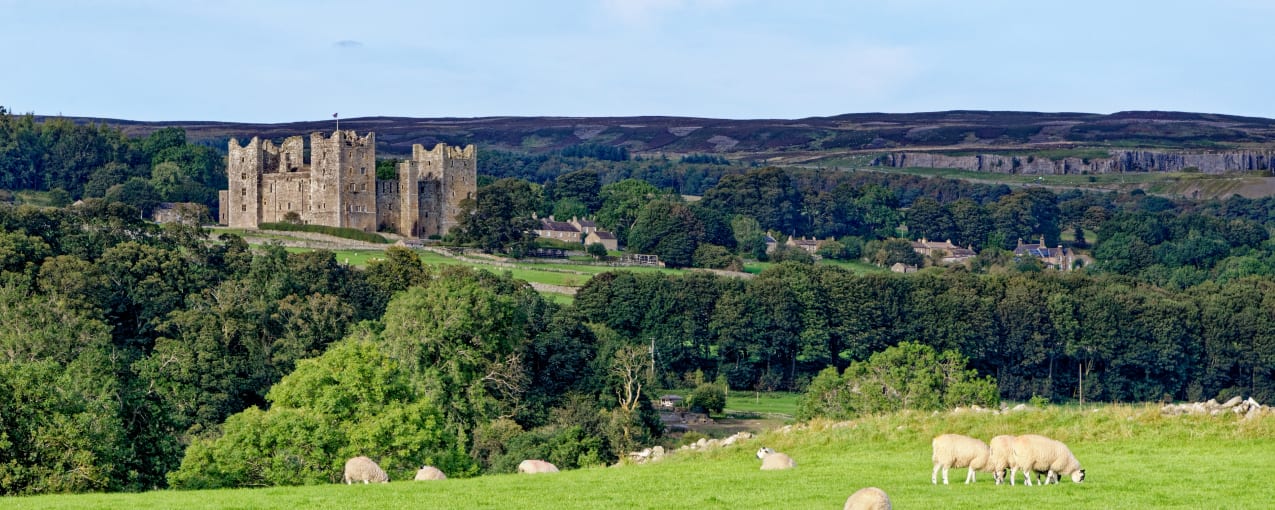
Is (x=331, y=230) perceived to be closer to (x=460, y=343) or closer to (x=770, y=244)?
(x=770, y=244)

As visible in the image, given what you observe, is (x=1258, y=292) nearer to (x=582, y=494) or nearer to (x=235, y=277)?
(x=235, y=277)

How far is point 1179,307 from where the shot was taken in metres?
110

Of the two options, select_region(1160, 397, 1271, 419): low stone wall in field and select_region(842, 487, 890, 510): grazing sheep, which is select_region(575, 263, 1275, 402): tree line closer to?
select_region(1160, 397, 1271, 419): low stone wall in field

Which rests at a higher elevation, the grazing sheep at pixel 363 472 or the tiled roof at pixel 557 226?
the grazing sheep at pixel 363 472

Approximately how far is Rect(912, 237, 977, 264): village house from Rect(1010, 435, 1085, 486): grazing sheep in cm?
13396

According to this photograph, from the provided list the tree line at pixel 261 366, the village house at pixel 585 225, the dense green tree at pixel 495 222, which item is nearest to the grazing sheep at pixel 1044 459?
the tree line at pixel 261 366

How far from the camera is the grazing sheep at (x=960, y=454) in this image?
2811 centimetres

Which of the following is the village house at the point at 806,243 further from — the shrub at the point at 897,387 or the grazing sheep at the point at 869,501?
the grazing sheep at the point at 869,501

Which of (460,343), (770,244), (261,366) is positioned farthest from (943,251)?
(460,343)

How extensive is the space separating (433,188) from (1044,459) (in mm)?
110403

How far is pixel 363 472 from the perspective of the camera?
111 ft

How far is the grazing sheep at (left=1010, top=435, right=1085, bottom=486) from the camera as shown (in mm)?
27688

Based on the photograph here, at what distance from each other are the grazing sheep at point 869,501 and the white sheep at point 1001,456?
395cm

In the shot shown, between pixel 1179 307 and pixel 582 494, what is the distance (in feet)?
286
